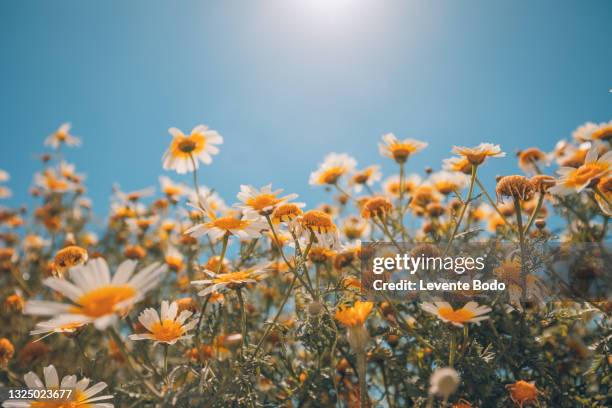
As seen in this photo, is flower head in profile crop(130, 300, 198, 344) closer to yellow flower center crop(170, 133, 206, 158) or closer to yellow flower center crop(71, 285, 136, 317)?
yellow flower center crop(71, 285, 136, 317)

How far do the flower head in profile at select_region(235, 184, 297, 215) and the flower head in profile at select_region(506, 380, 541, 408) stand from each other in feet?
3.36

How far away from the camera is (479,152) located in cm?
177

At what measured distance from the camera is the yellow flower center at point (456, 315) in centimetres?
122

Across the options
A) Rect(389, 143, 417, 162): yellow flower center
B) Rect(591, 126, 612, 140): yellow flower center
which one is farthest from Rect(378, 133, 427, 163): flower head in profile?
Rect(591, 126, 612, 140): yellow flower center

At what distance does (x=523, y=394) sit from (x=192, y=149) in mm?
1943

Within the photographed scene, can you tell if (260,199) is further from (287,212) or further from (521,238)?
(521,238)

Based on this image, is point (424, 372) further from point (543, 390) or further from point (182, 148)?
point (182, 148)

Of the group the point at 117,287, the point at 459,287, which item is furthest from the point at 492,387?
the point at 117,287

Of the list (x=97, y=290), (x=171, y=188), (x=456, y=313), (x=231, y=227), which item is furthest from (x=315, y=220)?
(x=171, y=188)

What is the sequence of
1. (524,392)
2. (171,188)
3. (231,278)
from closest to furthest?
(524,392) < (231,278) < (171,188)

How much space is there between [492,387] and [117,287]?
1296 mm

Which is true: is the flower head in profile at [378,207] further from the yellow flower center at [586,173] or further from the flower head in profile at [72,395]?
the flower head in profile at [72,395]

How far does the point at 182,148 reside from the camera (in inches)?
92.5

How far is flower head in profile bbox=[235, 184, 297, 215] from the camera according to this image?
5.22 feet
